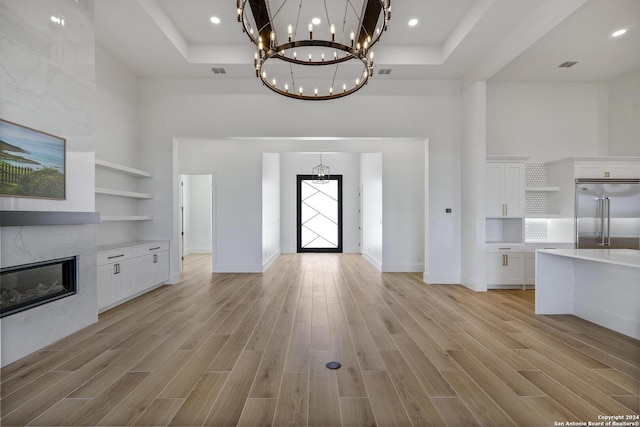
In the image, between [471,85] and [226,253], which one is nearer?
[471,85]

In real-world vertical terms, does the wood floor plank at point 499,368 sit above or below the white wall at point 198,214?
below

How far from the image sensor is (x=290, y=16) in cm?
410

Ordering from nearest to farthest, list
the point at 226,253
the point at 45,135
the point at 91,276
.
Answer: the point at 45,135, the point at 91,276, the point at 226,253

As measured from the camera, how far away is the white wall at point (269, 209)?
653cm

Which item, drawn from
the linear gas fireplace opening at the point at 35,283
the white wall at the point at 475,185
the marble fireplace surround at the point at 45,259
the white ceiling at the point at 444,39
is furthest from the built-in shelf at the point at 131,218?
the white wall at the point at 475,185

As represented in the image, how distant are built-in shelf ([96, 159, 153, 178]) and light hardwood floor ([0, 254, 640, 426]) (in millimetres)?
1968

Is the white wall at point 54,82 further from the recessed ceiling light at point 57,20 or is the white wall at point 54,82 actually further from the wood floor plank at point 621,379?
the wood floor plank at point 621,379

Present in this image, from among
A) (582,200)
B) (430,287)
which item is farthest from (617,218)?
(430,287)

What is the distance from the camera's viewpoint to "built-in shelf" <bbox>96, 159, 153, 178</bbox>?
13.2 ft

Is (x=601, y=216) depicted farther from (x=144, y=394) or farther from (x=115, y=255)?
(x=115, y=255)

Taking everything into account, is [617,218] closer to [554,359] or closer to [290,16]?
[554,359]

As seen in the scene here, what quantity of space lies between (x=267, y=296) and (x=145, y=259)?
1.98m

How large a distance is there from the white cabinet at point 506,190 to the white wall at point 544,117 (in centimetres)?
76

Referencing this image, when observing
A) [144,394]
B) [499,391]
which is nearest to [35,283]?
[144,394]
